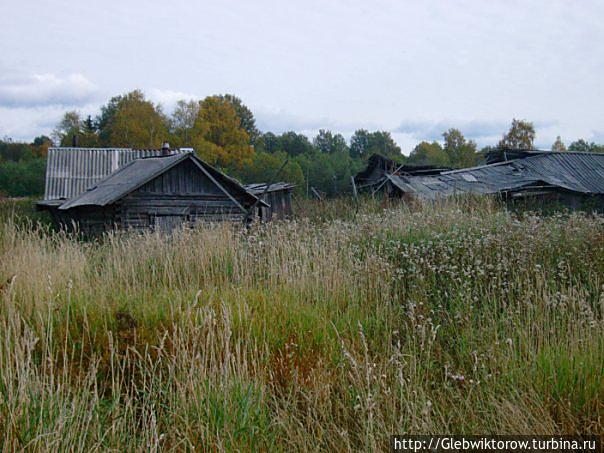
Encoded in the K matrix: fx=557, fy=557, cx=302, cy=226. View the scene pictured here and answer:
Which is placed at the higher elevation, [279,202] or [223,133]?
[223,133]

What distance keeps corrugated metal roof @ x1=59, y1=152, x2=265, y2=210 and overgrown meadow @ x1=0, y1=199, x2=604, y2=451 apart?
34.2 feet

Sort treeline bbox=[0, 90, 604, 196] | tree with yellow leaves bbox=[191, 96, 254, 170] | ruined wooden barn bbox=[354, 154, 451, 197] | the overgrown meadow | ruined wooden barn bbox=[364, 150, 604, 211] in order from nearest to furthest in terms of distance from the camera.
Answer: the overgrown meadow → ruined wooden barn bbox=[364, 150, 604, 211] → ruined wooden barn bbox=[354, 154, 451, 197] → treeline bbox=[0, 90, 604, 196] → tree with yellow leaves bbox=[191, 96, 254, 170]

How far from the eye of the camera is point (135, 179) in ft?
61.3

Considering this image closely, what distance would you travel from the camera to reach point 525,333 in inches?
169

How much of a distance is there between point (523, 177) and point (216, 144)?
4086cm

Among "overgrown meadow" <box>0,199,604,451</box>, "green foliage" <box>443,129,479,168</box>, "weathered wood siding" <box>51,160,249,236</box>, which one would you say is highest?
"green foliage" <box>443,129,479,168</box>

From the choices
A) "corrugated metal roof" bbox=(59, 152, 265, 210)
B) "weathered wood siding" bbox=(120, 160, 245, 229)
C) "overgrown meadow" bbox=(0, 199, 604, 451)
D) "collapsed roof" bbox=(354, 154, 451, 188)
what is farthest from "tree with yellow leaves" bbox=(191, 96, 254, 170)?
"overgrown meadow" bbox=(0, 199, 604, 451)

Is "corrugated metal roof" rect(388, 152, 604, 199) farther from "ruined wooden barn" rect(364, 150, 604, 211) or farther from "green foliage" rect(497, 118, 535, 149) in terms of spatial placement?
"green foliage" rect(497, 118, 535, 149)

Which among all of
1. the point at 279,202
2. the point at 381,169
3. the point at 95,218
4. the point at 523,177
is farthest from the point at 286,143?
the point at 95,218

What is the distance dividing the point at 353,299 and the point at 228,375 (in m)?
2.09

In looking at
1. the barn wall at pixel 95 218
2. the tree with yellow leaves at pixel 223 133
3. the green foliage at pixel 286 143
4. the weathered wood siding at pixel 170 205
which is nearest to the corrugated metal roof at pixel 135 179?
the weathered wood siding at pixel 170 205

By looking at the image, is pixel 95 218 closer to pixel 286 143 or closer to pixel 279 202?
pixel 279 202

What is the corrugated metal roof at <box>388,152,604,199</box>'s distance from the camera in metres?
24.2

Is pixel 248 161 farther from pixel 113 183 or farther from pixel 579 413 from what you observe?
pixel 579 413
